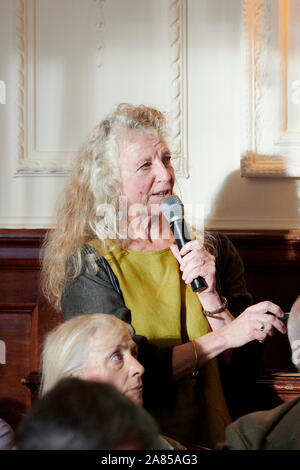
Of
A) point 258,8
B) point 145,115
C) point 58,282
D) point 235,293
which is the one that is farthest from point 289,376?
point 258,8

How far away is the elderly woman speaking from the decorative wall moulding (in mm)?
537

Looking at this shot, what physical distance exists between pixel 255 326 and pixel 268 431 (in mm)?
532

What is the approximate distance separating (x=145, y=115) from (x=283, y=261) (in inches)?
32.1

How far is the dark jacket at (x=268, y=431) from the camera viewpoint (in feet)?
3.41

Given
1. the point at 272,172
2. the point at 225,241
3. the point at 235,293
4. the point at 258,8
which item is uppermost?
the point at 258,8

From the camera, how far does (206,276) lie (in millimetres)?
1650

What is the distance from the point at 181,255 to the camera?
162 cm

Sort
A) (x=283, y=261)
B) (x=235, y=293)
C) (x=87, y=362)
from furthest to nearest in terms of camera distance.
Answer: (x=283, y=261), (x=235, y=293), (x=87, y=362)

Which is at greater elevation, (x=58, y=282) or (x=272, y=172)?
(x=272, y=172)

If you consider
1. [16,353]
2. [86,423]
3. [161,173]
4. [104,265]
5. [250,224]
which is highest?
[161,173]

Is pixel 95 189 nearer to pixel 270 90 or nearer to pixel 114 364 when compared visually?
pixel 114 364

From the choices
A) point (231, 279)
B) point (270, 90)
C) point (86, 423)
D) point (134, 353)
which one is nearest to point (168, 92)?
point (270, 90)
